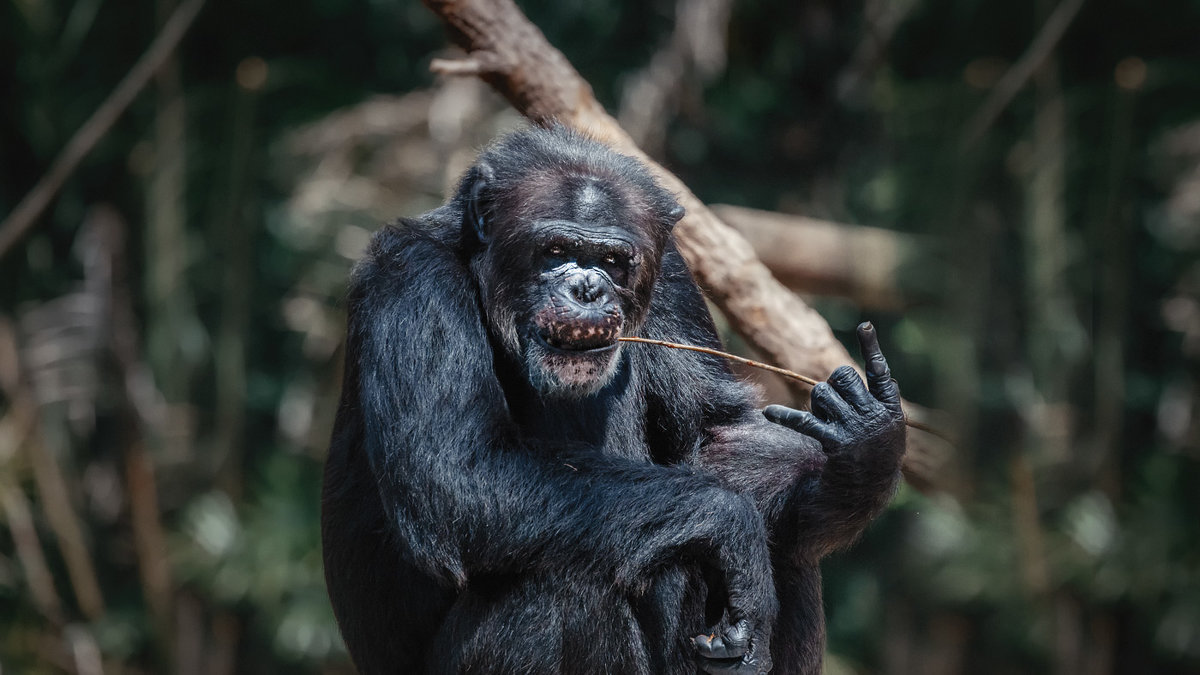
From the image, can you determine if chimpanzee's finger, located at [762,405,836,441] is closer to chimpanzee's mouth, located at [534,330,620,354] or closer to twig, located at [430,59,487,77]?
chimpanzee's mouth, located at [534,330,620,354]

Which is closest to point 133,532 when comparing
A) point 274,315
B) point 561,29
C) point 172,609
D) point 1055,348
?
point 172,609

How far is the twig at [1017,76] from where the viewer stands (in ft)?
27.0

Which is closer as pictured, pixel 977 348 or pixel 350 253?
pixel 977 348

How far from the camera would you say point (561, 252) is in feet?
14.3

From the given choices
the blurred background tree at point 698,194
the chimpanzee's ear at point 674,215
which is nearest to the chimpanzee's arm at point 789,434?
the chimpanzee's ear at point 674,215

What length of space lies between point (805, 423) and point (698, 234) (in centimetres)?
178

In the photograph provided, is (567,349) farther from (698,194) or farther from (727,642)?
(698,194)

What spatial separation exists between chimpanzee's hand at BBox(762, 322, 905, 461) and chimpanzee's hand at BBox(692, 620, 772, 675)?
0.80m

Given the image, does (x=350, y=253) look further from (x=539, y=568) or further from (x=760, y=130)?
(x=539, y=568)

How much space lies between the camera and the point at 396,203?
1030 cm

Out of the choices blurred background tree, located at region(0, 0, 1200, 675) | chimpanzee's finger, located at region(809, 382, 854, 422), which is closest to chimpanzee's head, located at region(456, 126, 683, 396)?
chimpanzee's finger, located at region(809, 382, 854, 422)

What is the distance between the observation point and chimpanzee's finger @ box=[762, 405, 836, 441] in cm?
418

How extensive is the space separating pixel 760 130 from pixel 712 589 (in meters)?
8.21

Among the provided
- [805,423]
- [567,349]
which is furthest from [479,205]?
[805,423]
